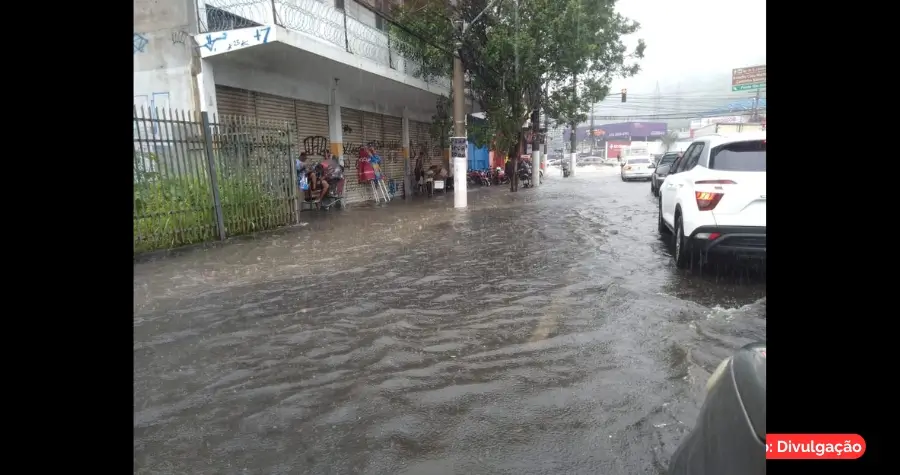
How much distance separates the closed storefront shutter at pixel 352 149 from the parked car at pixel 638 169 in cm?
1580

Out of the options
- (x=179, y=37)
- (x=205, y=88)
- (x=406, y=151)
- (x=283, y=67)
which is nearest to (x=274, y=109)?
(x=283, y=67)

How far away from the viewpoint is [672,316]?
4.59 metres

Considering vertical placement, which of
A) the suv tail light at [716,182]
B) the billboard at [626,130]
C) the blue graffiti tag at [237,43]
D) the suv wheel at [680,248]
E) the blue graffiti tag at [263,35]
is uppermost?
the billboard at [626,130]

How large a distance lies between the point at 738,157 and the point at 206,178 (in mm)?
7442

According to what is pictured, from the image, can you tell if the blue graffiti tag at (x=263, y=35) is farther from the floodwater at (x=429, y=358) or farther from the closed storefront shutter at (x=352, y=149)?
the closed storefront shutter at (x=352, y=149)

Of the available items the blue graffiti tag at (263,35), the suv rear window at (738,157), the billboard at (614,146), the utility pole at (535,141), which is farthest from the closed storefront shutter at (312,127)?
the billboard at (614,146)

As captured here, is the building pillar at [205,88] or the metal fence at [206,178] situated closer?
the metal fence at [206,178]

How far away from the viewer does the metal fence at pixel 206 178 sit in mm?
7688
